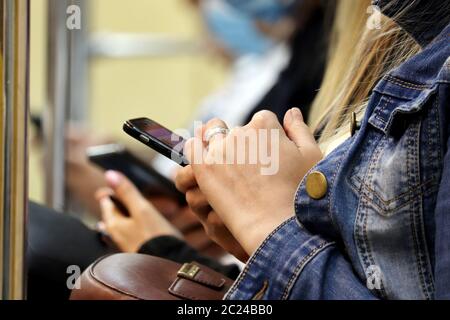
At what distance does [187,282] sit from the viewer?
828 millimetres

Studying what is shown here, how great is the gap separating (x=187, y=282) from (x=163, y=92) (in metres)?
3.15

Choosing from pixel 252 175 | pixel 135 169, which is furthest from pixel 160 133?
pixel 135 169

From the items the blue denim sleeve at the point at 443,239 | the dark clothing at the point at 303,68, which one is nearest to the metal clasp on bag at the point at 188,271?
the blue denim sleeve at the point at 443,239

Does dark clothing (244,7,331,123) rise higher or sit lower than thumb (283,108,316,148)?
lower

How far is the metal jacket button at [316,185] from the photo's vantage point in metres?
0.75

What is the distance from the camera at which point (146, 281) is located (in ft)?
2.68

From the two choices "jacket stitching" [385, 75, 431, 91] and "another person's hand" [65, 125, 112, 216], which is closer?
"jacket stitching" [385, 75, 431, 91]

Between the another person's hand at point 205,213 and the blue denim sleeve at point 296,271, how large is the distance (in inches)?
4.3

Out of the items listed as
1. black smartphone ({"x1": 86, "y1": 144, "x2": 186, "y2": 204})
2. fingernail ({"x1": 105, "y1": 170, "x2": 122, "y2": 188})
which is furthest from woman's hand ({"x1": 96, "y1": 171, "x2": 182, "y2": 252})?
black smartphone ({"x1": 86, "y1": 144, "x2": 186, "y2": 204})

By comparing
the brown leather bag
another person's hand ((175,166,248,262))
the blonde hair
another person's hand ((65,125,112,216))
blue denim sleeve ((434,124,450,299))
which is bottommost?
another person's hand ((65,125,112,216))

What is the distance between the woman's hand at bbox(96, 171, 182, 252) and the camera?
1.14m

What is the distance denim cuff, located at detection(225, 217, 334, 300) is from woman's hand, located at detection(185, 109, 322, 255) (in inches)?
0.6

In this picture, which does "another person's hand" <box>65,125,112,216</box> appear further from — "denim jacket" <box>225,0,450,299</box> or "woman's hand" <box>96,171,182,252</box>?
"denim jacket" <box>225,0,450,299</box>

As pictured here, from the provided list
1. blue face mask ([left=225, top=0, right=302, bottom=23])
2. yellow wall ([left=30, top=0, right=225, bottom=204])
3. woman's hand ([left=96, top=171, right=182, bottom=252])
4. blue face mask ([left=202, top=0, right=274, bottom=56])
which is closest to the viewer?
woman's hand ([left=96, top=171, right=182, bottom=252])
